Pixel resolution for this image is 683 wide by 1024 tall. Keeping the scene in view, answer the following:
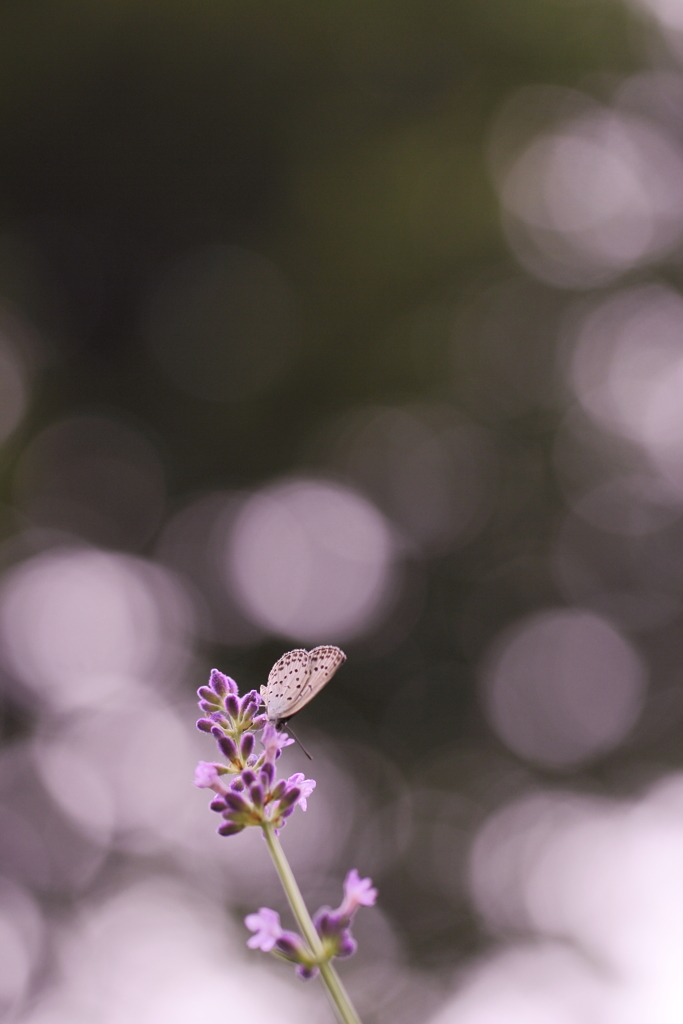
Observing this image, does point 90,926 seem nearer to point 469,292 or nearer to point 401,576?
point 401,576

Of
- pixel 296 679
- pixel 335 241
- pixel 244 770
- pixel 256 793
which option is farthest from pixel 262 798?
pixel 335 241

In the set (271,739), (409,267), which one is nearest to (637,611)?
(409,267)

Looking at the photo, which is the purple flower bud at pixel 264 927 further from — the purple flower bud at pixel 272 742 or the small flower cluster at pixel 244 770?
the purple flower bud at pixel 272 742

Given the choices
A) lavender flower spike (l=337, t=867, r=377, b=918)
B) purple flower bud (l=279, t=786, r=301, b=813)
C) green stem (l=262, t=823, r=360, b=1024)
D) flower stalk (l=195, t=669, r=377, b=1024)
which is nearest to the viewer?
green stem (l=262, t=823, r=360, b=1024)

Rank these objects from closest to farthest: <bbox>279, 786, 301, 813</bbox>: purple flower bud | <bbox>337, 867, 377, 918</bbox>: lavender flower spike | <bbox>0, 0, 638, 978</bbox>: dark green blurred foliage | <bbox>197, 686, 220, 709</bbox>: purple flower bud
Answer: <bbox>337, 867, 377, 918</bbox>: lavender flower spike < <bbox>279, 786, 301, 813</bbox>: purple flower bud < <bbox>197, 686, 220, 709</bbox>: purple flower bud < <bbox>0, 0, 638, 978</bbox>: dark green blurred foliage

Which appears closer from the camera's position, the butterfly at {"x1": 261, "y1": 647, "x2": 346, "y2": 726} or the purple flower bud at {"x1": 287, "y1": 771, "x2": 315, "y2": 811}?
the butterfly at {"x1": 261, "y1": 647, "x2": 346, "y2": 726}

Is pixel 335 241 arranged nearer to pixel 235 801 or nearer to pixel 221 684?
pixel 221 684

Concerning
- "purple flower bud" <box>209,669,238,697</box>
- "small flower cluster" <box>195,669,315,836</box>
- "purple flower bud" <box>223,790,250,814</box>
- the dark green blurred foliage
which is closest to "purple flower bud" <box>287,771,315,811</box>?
"small flower cluster" <box>195,669,315,836</box>

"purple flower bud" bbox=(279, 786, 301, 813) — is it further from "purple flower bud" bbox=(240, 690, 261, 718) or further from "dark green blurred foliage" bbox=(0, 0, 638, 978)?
"dark green blurred foliage" bbox=(0, 0, 638, 978)
